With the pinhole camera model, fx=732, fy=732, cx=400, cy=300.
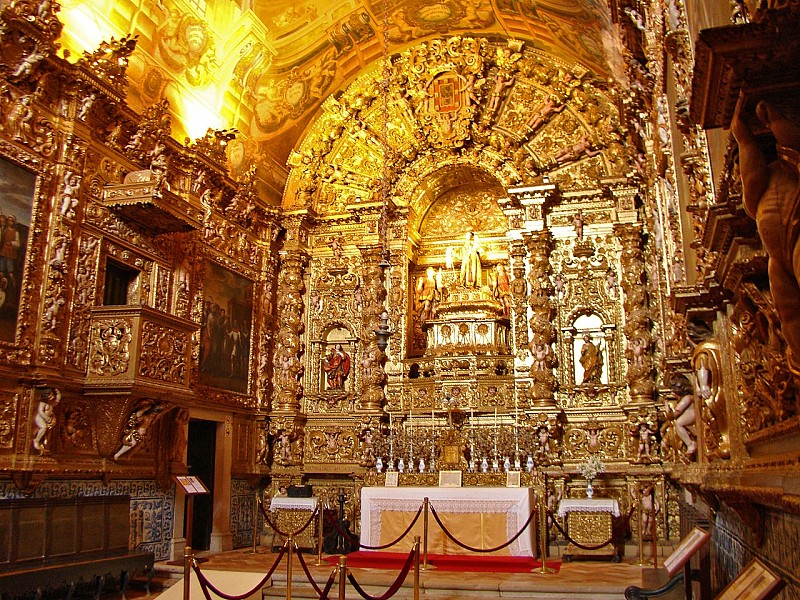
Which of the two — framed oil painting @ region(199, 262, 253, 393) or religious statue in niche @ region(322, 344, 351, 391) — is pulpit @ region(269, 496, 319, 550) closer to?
framed oil painting @ region(199, 262, 253, 393)

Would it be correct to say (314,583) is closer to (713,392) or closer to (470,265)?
(713,392)

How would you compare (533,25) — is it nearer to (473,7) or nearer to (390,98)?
(473,7)

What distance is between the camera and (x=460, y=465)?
41.6 feet

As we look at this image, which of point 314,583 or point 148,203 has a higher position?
point 148,203

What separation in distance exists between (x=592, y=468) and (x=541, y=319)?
3169 millimetres

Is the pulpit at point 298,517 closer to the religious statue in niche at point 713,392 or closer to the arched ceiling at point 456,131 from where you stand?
the arched ceiling at point 456,131

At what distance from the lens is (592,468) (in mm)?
13039

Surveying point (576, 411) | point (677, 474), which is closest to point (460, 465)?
point (576, 411)

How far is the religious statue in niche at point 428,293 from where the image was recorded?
16.3 m

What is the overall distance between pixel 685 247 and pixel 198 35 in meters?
9.51

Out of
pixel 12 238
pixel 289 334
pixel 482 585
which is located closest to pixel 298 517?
pixel 289 334

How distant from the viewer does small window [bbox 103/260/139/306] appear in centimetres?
1159

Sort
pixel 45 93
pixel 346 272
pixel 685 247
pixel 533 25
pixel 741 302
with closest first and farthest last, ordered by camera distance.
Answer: pixel 741 302 < pixel 685 247 < pixel 45 93 < pixel 533 25 < pixel 346 272

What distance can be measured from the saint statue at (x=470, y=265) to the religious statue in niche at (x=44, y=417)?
8.58 metres
